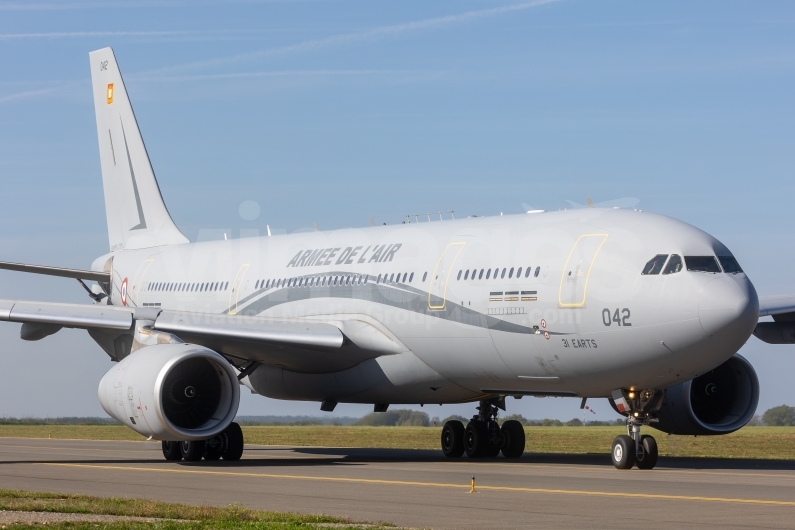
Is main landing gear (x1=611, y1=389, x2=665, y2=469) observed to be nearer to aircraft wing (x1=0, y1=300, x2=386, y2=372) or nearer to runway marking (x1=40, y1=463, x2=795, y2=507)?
runway marking (x1=40, y1=463, x2=795, y2=507)

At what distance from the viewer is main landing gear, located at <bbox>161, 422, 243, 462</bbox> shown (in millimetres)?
24359

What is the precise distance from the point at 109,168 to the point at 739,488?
2493cm

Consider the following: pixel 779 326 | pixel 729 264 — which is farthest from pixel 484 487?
pixel 779 326

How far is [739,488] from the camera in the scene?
17.1 meters

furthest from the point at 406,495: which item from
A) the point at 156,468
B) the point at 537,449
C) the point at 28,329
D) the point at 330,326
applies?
the point at 537,449

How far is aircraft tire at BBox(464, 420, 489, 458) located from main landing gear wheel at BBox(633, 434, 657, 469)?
19.5 feet

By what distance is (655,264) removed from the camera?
65.5ft

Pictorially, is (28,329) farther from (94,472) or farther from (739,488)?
(739,488)

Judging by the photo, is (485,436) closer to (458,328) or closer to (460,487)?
(458,328)

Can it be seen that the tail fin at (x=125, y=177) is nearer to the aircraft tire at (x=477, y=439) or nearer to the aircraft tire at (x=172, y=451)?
the aircraft tire at (x=172, y=451)

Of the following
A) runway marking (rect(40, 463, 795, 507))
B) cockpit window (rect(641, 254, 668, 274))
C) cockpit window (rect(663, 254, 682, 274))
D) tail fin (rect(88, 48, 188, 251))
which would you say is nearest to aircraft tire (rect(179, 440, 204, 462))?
runway marking (rect(40, 463, 795, 507))

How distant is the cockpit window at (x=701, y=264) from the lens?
19781mm

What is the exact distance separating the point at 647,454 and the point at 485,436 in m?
6.15

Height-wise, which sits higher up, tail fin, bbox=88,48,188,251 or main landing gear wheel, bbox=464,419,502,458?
tail fin, bbox=88,48,188,251
